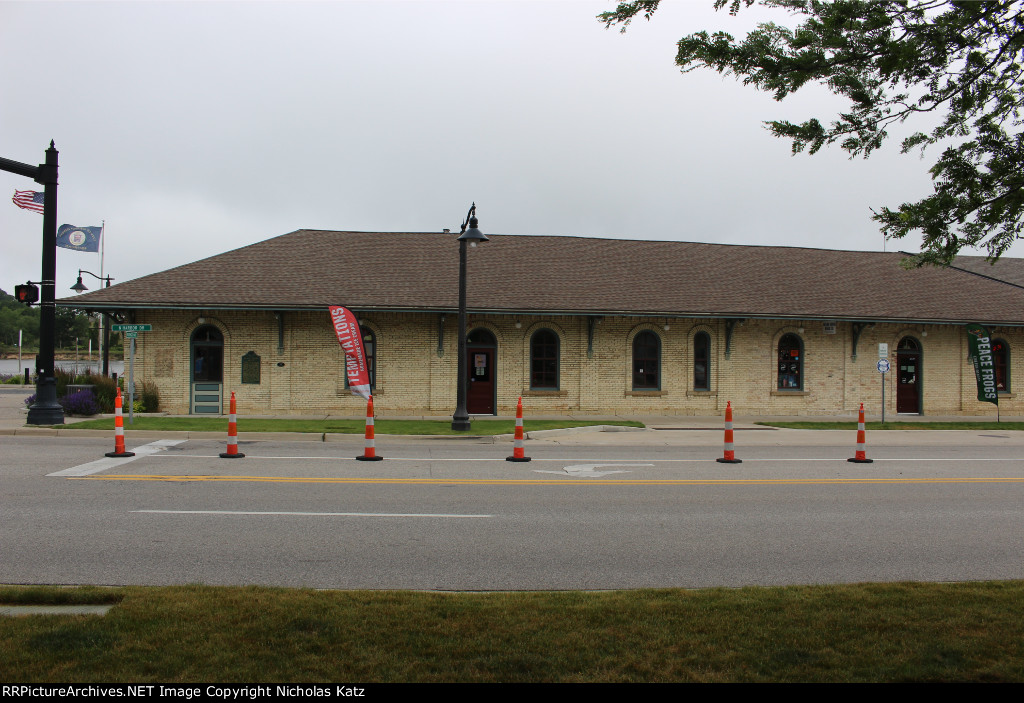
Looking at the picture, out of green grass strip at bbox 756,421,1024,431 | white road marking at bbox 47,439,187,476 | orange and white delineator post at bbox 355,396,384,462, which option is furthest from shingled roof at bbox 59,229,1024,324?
orange and white delineator post at bbox 355,396,384,462

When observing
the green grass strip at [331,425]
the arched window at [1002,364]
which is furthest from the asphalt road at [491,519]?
the arched window at [1002,364]

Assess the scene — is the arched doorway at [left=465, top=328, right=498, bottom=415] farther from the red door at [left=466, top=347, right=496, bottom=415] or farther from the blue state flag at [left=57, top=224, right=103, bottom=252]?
the blue state flag at [left=57, top=224, right=103, bottom=252]

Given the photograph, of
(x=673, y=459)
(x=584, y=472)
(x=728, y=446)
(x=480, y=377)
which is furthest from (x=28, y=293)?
(x=728, y=446)

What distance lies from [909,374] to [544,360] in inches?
492

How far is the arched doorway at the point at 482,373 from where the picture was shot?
75.6ft

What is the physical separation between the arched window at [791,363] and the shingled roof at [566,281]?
1251 millimetres

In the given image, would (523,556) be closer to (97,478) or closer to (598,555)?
(598,555)

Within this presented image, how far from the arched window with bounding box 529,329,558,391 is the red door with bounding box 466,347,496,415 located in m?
1.27

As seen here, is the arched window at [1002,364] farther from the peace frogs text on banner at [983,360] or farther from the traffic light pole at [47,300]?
the traffic light pole at [47,300]

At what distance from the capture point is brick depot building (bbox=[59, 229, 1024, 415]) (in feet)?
72.0

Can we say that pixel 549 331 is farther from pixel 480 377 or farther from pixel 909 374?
→ pixel 909 374

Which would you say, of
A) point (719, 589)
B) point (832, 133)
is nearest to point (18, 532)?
point (719, 589)

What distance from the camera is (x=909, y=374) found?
83.3ft

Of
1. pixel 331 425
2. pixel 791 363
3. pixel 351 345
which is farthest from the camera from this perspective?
pixel 791 363
